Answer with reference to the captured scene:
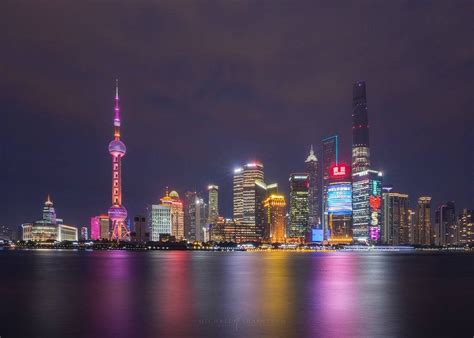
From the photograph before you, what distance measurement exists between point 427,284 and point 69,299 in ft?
165

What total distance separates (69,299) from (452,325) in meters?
39.4

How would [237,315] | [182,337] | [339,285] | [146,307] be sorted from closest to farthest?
1. [182,337]
2. [237,315]
3. [146,307]
4. [339,285]

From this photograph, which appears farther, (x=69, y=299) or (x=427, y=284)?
(x=427, y=284)

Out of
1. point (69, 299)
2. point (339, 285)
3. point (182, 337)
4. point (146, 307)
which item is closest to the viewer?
point (182, 337)

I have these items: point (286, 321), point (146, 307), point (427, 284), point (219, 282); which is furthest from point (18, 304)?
point (427, 284)

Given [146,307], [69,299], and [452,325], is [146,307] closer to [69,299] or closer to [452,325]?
[69,299]

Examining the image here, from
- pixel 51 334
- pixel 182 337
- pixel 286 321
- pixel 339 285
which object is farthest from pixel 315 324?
pixel 339 285

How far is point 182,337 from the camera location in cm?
4194

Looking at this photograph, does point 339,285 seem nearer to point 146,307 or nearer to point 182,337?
point 146,307

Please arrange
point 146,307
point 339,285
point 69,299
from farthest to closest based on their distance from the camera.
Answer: point 339,285
point 69,299
point 146,307

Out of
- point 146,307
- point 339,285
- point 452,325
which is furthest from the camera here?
point 339,285

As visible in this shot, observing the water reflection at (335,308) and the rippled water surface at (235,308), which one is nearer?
the rippled water surface at (235,308)

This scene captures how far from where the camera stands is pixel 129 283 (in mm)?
87062

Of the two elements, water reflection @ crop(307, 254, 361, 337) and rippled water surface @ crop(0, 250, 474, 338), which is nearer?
rippled water surface @ crop(0, 250, 474, 338)
